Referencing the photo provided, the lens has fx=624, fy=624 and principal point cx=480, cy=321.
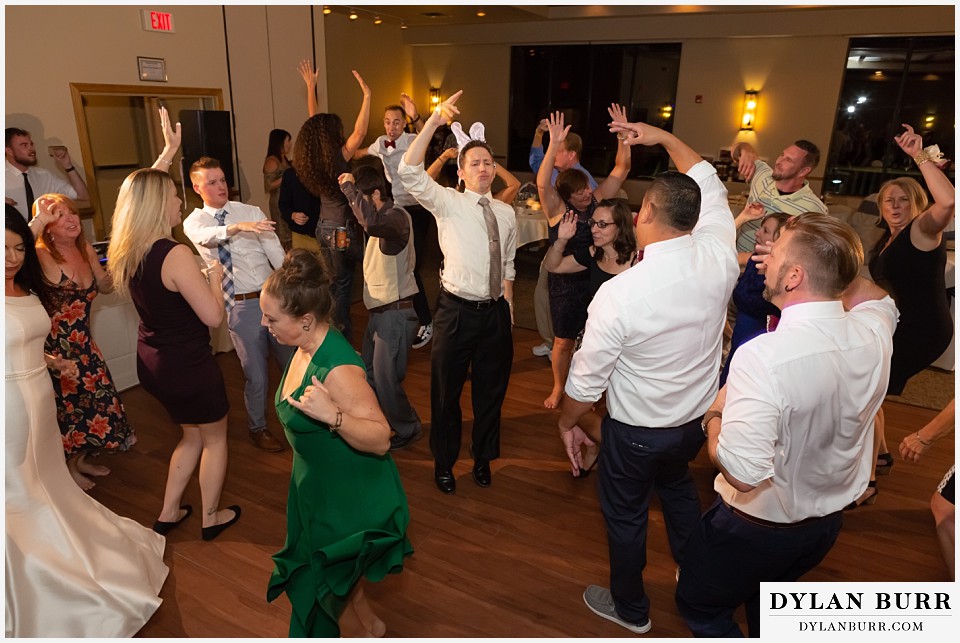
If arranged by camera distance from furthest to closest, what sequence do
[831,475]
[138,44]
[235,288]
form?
[138,44], [235,288], [831,475]

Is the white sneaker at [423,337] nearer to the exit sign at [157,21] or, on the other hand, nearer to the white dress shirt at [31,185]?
the white dress shirt at [31,185]

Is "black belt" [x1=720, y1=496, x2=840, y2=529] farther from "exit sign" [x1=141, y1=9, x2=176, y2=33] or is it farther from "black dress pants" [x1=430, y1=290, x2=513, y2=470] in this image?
"exit sign" [x1=141, y1=9, x2=176, y2=33]

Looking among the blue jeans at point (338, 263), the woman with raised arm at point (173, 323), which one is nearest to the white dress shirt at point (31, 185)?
the blue jeans at point (338, 263)

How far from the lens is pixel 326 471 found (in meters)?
1.94

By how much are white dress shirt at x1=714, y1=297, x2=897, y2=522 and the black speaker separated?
4484 millimetres

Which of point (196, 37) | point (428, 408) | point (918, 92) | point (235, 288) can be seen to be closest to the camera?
point (235, 288)

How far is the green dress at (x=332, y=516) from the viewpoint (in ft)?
6.22

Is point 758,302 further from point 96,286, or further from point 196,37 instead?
point 196,37

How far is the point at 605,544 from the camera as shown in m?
2.92

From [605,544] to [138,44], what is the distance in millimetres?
4700

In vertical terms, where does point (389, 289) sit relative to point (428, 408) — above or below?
above

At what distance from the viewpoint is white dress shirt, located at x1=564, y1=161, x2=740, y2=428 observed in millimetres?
2025

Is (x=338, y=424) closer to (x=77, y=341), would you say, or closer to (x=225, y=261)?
(x=225, y=261)

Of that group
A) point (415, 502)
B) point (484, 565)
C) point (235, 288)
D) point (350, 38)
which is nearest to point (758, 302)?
point (484, 565)
